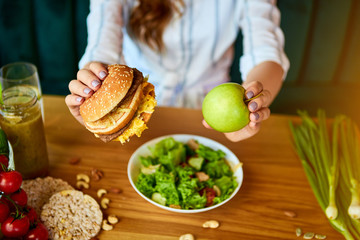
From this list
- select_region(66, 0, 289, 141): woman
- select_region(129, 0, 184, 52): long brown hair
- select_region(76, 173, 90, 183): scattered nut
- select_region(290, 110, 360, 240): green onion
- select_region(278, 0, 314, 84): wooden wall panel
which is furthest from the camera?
select_region(278, 0, 314, 84): wooden wall panel

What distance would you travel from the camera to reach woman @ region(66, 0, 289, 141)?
1.60m

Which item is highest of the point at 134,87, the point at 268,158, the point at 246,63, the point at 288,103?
the point at 134,87

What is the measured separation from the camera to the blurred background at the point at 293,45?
2305 mm

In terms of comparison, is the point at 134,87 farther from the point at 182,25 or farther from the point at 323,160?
the point at 182,25

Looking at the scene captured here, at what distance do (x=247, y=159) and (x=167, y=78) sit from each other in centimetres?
75

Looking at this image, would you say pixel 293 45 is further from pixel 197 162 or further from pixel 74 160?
pixel 74 160

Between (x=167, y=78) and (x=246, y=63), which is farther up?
(x=246, y=63)

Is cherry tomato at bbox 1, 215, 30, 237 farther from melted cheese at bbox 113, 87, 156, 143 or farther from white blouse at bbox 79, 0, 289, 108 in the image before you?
white blouse at bbox 79, 0, 289, 108

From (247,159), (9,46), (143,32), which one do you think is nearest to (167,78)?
(143,32)

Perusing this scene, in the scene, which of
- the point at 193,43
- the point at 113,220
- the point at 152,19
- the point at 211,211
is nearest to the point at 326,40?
the point at 193,43

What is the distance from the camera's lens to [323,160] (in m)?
1.36

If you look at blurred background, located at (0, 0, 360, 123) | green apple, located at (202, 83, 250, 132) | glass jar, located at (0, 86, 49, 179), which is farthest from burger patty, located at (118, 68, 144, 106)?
blurred background, located at (0, 0, 360, 123)

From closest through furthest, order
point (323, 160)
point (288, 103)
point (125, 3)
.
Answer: point (323, 160)
point (125, 3)
point (288, 103)

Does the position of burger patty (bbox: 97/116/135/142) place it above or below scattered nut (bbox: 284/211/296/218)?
above
